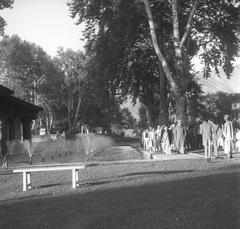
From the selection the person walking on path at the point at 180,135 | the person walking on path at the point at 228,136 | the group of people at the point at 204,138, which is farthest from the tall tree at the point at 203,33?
the person walking on path at the point at 228,136

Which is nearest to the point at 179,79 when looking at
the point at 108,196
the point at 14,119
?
the point at 14,119

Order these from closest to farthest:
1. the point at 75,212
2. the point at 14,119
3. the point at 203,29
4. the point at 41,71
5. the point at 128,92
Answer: the point at 75,212, the point at 203,29, the point at 14,119, the point at 128,92, the point at 41,71

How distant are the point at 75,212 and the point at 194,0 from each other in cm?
2530

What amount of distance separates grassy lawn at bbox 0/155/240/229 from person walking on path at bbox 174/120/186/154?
10.7 meters

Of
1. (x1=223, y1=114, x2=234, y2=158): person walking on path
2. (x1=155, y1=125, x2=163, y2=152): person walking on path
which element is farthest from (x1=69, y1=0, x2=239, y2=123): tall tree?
(x1=223, y1=114, x2=234, y2=158): person walking on path

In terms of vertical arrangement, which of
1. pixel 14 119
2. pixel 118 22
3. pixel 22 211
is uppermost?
pixel 118 22

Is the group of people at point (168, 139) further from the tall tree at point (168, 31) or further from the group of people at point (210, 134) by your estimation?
the group of people at point (210, 134)

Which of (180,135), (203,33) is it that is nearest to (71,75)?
(203,33)

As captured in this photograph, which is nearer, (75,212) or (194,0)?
(75,212)

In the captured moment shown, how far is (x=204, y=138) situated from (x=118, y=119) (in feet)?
248

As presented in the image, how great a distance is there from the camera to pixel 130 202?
10.1 m

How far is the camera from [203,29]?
37.7m

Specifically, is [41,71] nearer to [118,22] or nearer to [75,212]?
[118,22]

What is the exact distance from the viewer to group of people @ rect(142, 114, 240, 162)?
20812 mm
